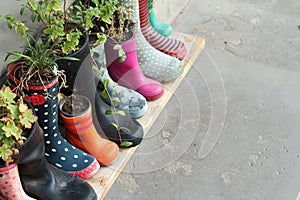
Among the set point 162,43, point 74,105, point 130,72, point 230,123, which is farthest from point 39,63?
point 230,123

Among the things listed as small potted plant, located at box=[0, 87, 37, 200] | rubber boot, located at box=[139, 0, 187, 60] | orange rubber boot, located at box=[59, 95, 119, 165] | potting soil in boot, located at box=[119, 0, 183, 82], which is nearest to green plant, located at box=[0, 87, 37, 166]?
small potted plant, located at box=[0, 87, 37, 200]

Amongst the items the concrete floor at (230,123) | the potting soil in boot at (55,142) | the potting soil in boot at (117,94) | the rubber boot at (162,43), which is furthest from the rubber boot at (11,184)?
the rubber boot at (162,43)

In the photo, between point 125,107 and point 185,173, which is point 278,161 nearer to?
point 185,173

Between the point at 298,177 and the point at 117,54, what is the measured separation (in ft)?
2.72

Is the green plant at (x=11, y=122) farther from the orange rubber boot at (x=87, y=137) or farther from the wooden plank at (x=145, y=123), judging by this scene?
the wooden plank at (x=145, y=123)

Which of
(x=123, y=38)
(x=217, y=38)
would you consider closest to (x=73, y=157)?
(x=123, y=38)

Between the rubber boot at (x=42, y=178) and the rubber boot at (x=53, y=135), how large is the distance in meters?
0.04

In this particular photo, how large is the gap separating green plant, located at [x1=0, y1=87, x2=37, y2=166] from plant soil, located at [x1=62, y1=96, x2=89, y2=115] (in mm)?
230

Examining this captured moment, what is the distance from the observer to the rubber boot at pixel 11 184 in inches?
47.5

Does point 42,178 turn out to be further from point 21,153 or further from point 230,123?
point 230,123

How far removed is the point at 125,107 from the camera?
167cm

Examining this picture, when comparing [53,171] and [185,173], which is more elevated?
[53,171]

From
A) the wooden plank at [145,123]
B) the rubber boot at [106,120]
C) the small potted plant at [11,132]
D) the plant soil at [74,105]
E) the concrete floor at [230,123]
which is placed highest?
the small potted plant at [11,132]

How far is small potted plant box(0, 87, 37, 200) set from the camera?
119 cm
